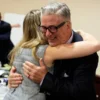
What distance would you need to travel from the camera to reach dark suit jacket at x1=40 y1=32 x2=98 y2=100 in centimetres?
136

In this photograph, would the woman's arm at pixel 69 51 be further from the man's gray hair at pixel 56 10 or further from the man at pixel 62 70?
the man's gray hair at pixel 56 10

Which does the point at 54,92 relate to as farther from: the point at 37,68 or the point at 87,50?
the point at 87,50

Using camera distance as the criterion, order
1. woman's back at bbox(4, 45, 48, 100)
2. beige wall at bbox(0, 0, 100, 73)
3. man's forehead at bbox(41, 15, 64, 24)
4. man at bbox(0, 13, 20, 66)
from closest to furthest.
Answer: man's forehead at bbox(41, 15, 64, 24)
woman's back at bbox(4, 45, 48, 100)
man at bbox(0, 13, 20, 66)
beige wall at bbox(0, 0, 100, 73)

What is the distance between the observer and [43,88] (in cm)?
140

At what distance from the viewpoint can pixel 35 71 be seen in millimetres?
1434

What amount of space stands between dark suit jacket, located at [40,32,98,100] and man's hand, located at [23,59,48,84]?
0.12ft

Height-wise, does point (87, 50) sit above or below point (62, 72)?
above

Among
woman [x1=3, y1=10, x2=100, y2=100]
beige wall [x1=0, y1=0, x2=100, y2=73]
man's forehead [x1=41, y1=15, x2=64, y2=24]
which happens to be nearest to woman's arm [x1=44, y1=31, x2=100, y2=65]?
woman [x1=3, y1=10, x2=100, y2=100]

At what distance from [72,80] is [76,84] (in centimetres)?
7

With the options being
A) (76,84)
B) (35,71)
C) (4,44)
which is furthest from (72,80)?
(4,44)

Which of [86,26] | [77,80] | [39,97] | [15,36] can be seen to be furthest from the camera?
[15,36]

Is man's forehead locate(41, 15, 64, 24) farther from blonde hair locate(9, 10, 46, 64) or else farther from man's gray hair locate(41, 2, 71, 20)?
blonde hair locate(9, 10, 46, 64)

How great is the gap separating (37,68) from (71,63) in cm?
19

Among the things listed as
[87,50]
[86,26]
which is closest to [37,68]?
[87,50]
